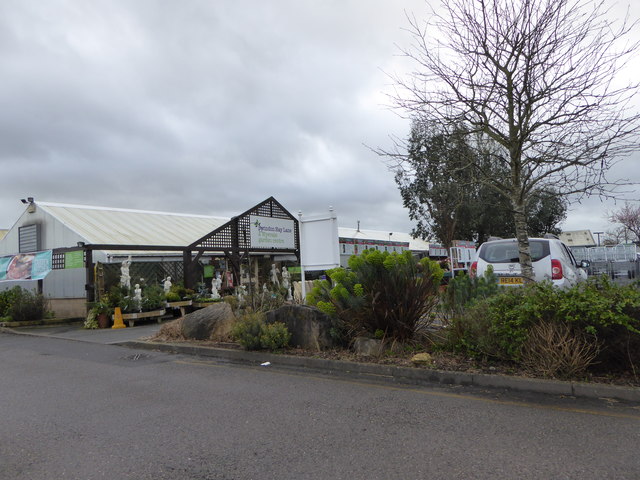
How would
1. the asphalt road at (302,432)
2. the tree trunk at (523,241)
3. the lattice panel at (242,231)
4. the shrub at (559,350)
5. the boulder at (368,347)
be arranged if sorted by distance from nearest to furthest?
1. the asphalt road at (302,432)
2. the shrub at (559,350)
3. the boulder at (368,347)
4. the tree trunk at (523,241)
5. the lattice panel at (242,231)

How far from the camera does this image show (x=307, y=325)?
A: 326 inches


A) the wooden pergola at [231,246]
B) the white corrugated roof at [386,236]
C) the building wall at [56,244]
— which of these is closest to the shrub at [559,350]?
the wooden pergola at [231,246]

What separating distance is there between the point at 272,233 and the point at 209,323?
1280cm

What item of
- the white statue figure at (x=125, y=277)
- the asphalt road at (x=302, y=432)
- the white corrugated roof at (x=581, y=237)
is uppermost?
the white corrugated roof at (x=581, y=237)

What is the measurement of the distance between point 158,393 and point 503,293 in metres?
4.61

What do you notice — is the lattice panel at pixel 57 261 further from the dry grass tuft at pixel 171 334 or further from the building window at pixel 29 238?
the dry grass tuft at pixel 171 334

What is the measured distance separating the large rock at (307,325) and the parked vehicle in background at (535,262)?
10.6 ft

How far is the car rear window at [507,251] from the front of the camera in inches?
388

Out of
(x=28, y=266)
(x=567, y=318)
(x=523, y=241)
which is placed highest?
(x=28, y=266)

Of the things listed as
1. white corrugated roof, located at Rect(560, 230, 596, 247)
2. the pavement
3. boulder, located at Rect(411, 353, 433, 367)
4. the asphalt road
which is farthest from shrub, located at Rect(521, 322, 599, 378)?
white corrugated roof, located at Rect(560, 230, 596, 247)

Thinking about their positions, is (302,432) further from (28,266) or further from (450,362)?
(28,266)

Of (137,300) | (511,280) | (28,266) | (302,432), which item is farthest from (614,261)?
(28,266)

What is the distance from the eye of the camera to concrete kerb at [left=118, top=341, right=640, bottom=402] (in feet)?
17.4

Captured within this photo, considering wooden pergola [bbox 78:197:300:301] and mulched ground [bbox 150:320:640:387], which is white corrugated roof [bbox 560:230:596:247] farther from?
mulched ground [bbox 150:320:640:387]
